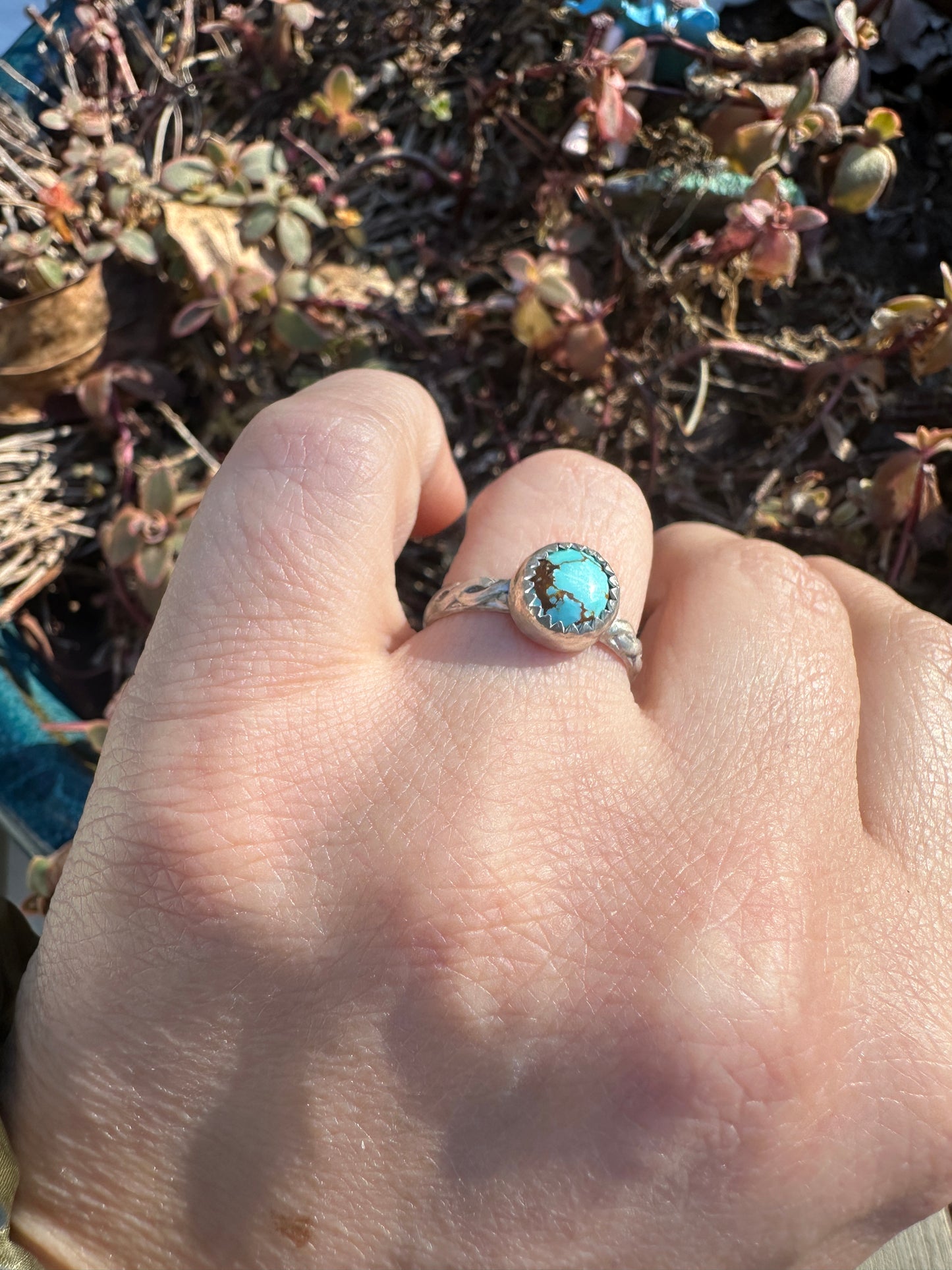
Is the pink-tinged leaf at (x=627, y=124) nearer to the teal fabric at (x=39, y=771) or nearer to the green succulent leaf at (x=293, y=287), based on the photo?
the green succulent leaf at (x=293, y=287)

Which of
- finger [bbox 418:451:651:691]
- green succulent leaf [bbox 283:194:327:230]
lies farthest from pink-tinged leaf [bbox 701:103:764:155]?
finger [bbox 418:451:651:691]

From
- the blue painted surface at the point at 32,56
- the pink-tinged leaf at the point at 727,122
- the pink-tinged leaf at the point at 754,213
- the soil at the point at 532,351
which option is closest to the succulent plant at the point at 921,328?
the soil at the point at 532,351

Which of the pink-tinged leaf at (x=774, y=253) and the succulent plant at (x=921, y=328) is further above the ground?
the pink-tinged leaf at (x=774, y=253)

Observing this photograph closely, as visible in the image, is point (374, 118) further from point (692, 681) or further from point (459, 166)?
point (692, 681)

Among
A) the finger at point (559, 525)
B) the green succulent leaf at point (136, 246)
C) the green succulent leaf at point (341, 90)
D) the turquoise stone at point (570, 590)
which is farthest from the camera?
the green succulent leaf at point (341, 90)

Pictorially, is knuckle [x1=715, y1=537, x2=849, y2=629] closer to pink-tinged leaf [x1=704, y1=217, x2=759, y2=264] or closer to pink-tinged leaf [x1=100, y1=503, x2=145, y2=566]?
pink-tinged leaf [x1=704, y1=217, x2=759, y2=264]

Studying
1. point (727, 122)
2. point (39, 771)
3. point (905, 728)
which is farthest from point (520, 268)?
point (39, 771)

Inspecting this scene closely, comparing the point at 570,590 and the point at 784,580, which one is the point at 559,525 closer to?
the point at 570,590
